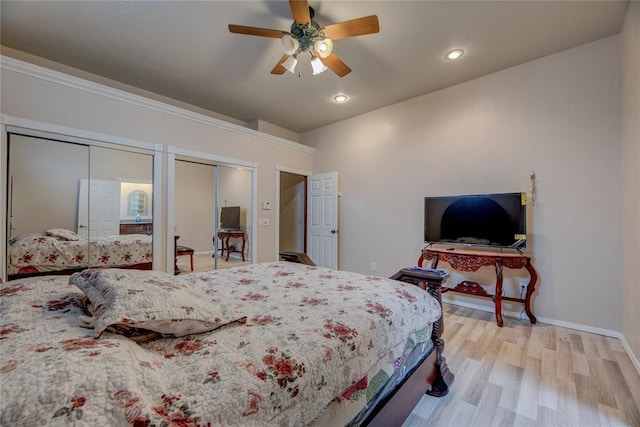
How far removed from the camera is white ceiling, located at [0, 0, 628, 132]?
2.22 m

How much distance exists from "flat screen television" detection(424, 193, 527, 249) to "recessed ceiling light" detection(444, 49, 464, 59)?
1568 mm

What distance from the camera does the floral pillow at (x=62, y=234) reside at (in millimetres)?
2597

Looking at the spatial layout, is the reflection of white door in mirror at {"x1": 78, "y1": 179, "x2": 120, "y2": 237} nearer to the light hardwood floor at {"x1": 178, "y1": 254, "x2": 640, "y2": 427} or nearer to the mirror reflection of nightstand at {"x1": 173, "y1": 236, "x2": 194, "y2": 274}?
the mirror reflection of nightstand at {"x1": 173, "y1": 236, "x2": 194, "y2": 274}

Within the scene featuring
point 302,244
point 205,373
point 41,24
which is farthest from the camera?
point 302,244

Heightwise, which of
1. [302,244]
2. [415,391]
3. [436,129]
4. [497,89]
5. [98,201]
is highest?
[497,89]

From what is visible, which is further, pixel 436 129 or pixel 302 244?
pixel 302 244

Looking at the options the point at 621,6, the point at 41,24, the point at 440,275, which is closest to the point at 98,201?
the point at 41,24

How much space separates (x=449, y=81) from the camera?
338 cm

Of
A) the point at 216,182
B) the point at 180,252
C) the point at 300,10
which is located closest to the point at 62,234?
the point at 180,252

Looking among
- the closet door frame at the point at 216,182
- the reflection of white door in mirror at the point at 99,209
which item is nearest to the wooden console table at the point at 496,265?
the closet door frame at the point at 216,182

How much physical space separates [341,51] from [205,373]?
3017 mm

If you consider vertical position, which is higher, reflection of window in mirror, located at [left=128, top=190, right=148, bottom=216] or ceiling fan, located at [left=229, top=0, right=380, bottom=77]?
ceiling fan, located at [left=229, top=0, right=380, bottom=77]

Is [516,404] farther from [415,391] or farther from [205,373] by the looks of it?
[205,373]

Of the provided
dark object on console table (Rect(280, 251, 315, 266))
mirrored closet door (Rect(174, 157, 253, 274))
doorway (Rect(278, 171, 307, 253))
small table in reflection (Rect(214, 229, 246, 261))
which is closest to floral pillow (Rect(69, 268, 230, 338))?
dark object on console table (Rect(280, 251, 315, 266))
